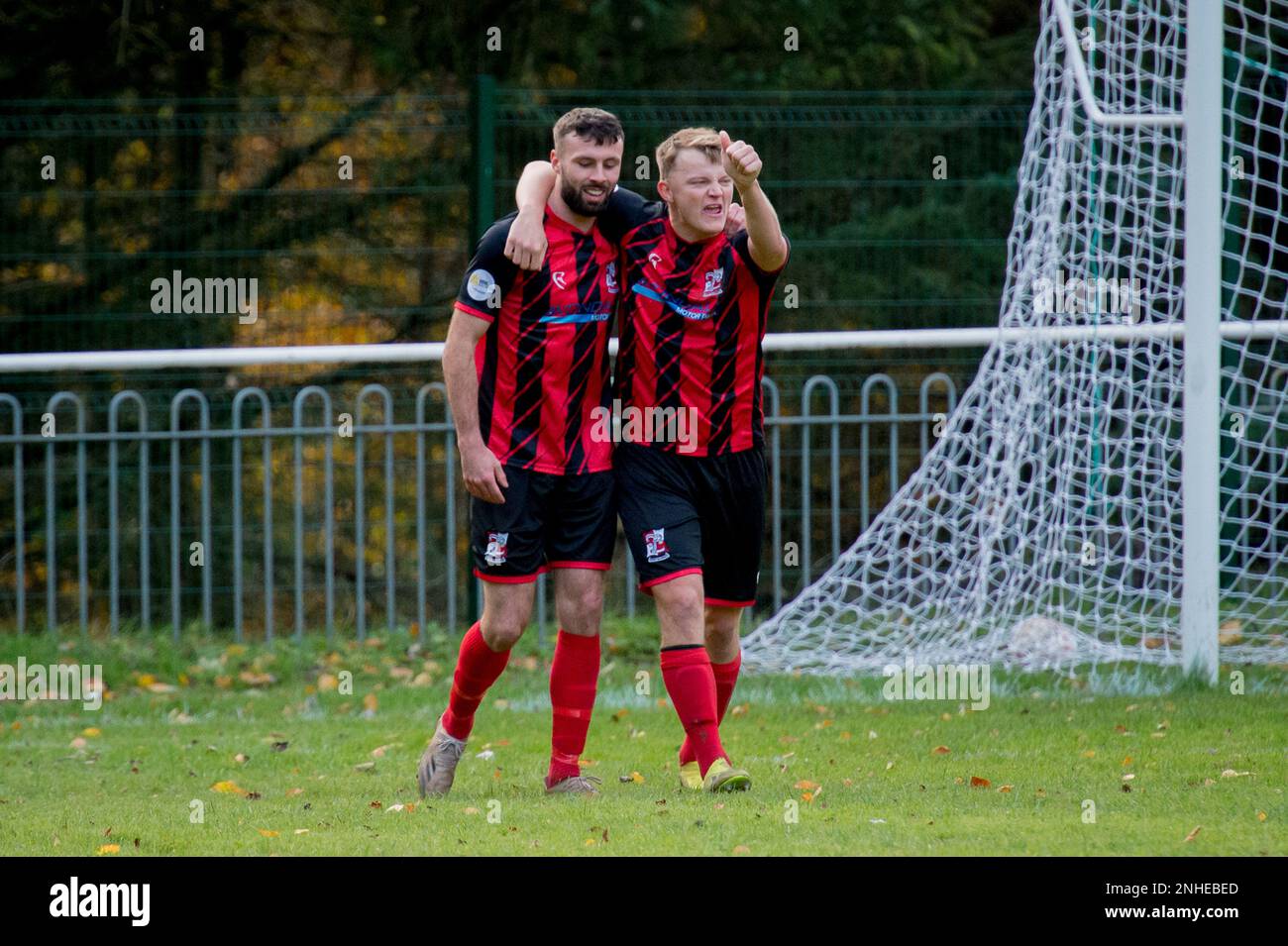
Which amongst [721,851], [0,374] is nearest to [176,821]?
[721,851]

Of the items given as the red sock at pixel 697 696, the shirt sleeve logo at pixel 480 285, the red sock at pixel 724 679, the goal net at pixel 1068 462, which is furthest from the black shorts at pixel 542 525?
the goal net at pixel 1068 462

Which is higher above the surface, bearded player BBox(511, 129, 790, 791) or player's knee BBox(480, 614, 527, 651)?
bearded player BBox(511, 129, 790, 791)

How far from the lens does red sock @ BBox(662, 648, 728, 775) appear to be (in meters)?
5.04

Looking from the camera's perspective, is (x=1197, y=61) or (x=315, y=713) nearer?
(x=1197, y=61)

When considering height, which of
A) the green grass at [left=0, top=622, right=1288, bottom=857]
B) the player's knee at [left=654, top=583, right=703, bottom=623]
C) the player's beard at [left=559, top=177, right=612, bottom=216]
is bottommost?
the green grass at [left=0, top=622, right=1288, bottom=857]

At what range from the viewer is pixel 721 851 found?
414cm

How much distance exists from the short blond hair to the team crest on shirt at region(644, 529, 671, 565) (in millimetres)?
1121

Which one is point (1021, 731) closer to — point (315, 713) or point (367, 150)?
point (315, 713)

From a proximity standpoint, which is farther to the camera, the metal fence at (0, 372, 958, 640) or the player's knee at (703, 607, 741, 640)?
the metal fence at (0, 372, 958, 640)

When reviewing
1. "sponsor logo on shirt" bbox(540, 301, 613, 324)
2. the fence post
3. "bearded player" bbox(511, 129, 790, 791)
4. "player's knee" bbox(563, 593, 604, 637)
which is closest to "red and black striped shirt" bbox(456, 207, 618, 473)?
"sponsor logo on shirt" bbox(540, 301, 613, 324)

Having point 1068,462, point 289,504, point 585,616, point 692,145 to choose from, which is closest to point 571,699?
point 585,616

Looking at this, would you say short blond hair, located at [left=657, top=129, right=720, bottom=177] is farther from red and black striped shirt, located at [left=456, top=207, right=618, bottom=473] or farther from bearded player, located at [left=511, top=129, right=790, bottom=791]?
red and black striped shirt, located at [left=456, top=207, right=618, bottom=473]

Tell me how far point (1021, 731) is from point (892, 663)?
1.28m

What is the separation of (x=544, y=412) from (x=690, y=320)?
54cm
